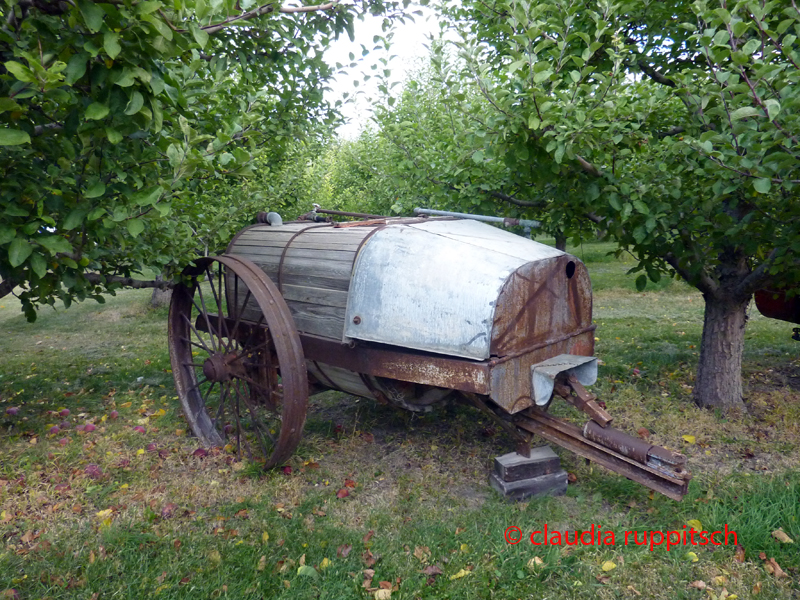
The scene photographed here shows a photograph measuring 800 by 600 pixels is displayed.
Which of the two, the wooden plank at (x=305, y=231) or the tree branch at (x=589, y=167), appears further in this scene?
the wooden plank at (x=305, y=231)

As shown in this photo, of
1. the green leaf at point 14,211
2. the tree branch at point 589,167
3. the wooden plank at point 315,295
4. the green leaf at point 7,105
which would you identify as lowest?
the wooden plank at point 315,295

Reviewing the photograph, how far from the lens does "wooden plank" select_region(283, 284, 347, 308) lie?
366 centimetres

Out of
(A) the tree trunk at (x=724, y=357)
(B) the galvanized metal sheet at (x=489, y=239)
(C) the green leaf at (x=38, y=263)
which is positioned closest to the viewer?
(C) the green leaf at (x=38, y=263)

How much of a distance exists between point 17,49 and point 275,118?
3.71 m

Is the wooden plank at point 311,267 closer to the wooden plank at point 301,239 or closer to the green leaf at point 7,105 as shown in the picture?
the wooden plank at point 301,239

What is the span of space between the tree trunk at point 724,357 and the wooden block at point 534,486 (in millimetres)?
2183

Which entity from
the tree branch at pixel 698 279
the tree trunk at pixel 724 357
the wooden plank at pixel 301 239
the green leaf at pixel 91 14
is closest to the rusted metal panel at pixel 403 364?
the wooden plank at pixel 301 239

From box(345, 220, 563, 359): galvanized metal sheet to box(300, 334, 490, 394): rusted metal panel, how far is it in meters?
0.08

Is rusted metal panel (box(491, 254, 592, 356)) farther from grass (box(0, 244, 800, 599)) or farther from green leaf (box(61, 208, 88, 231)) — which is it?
green leaf (box(61, 208, 88, 231))

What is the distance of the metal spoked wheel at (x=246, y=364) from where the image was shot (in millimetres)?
3520

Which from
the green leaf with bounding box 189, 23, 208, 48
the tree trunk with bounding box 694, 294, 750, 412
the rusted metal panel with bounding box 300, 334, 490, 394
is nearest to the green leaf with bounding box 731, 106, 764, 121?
the rusted metal panel with bounding box 300, 334, 490, 394

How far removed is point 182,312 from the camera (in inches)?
189

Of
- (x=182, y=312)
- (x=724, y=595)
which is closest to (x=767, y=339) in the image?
(x=724, y=595)

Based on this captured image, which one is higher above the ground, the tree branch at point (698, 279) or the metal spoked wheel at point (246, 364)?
the tree branch at point (698, 279)
